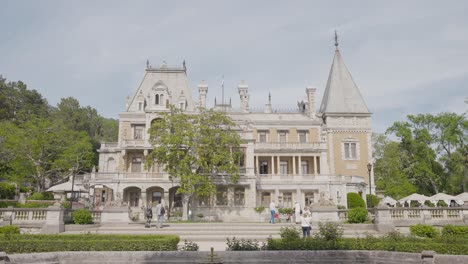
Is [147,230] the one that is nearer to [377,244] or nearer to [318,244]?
[318,244]

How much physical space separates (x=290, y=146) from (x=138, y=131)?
59.9 feet

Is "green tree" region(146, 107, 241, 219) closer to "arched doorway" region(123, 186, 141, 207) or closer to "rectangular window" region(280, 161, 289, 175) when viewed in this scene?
"arched doorway" region(123, 186, 141, 207)

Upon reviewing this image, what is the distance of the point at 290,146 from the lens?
4569 centimetres

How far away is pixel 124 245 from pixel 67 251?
1.95m

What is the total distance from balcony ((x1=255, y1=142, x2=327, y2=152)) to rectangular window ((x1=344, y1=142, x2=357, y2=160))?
12.7ft

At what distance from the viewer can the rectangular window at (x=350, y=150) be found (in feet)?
155

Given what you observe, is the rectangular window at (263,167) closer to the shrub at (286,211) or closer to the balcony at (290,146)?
the balcony at (290,146)

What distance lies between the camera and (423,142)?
50094 mm

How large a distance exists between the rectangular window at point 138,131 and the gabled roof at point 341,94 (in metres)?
23.0

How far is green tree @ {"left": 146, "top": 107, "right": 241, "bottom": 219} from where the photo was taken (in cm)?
3306

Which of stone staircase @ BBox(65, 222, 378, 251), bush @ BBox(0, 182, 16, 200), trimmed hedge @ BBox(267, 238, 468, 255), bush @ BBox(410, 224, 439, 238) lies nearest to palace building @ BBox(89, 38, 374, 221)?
bush @ BBox(0, 182, 16, 200)

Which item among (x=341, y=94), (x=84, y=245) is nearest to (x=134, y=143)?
(x=341, y=94)

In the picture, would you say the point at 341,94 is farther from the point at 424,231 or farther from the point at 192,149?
the point at 424,231

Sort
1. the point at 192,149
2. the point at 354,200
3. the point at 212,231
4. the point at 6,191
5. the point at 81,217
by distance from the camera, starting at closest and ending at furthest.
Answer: the point at 212,231 → the point at 81,217 → the point at 192,149 → the point at 6,191 → the point at 354,200
